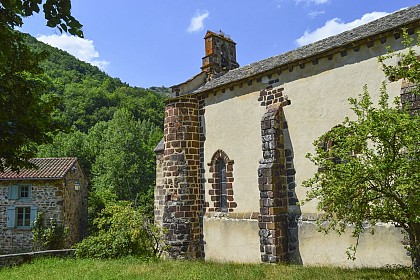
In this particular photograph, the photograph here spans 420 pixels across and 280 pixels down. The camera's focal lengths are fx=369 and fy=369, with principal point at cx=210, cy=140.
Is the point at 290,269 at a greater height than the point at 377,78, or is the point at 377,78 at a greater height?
the point at 377,78

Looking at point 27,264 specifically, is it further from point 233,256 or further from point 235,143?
point 235,143

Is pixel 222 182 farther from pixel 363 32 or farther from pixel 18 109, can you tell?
pixel 18 109

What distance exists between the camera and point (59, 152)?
112ft

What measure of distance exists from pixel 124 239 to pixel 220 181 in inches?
176

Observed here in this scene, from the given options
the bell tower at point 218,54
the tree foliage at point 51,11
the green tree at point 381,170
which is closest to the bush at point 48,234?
the bell tower at point 218,54

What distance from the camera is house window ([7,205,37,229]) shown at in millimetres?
20906

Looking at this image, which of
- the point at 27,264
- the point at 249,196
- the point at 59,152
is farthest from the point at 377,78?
the point at 59,152

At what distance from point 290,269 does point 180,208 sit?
525 cm

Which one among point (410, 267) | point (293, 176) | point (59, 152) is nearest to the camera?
point (410, 267)

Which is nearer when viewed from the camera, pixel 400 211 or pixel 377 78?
pixel 400 211

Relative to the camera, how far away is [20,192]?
21.4m

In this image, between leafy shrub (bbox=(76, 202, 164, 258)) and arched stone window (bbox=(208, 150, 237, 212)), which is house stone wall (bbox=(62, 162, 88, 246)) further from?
arched stone window (bbox=(208, 150, 237, 212))

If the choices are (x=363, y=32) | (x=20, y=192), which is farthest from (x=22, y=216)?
(x=363, y=32)

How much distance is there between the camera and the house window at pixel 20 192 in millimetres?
21234
